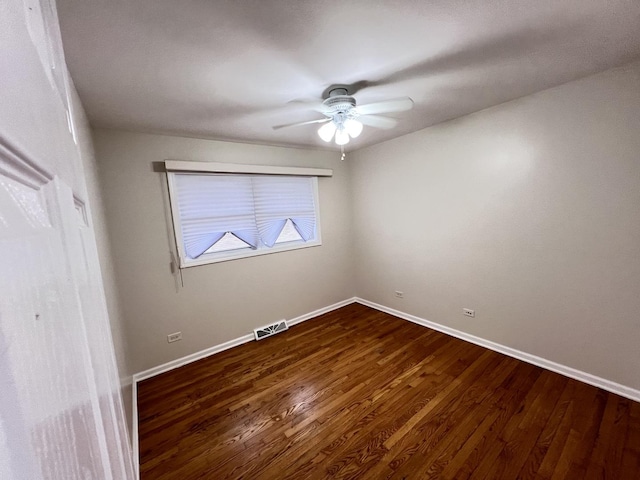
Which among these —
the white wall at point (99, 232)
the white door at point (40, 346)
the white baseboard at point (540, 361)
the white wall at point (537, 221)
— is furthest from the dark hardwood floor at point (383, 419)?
the white door at point (40, 346)

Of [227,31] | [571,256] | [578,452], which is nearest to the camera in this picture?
[227,31]

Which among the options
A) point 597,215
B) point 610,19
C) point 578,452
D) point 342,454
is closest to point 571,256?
point 597,215

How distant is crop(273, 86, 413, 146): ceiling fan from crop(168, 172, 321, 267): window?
1.18 m

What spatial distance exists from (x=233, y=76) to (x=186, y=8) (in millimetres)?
490

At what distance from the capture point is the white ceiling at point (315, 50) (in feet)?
3.60

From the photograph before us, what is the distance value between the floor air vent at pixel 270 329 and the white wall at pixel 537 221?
5.46 feet

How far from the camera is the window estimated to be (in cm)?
259

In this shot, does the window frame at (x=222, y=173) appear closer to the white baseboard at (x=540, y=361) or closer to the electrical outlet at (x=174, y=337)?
the electrical outlet at (x=174, y=337)

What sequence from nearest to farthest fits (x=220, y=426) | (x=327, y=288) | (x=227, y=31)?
(x=227, y=31)
(x=220, y=426)
(x=327, y=288)

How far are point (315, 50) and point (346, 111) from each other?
54 cm

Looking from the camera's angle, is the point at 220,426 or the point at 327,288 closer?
the point at 220,426

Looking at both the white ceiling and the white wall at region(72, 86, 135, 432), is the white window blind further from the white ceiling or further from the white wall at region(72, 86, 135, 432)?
the white wall at region(72, 86, 135, 432)

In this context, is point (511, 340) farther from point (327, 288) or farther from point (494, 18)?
point (494, 18)

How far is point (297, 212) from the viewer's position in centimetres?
335
